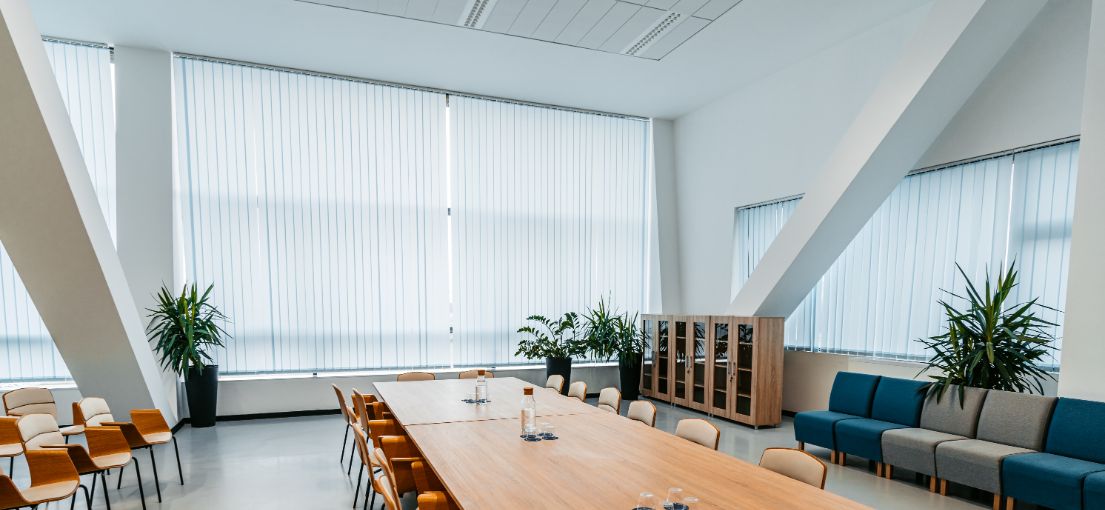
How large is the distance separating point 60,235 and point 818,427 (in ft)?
22.1

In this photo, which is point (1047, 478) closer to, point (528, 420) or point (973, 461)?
point (973, 461)

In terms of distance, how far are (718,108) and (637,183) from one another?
66.4 inches

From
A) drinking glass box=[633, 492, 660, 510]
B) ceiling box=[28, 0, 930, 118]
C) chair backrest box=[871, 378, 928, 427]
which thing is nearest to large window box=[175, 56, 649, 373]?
ceiling box=[28, 0, 930, 118]

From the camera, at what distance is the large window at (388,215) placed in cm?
706

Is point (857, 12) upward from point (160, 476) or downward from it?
upward

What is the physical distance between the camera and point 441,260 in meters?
8.01

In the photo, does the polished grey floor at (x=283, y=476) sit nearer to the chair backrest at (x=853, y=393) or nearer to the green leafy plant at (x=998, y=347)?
the chair backrest at (x=853, y=393)

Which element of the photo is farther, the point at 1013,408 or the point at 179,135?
the point at 179,135

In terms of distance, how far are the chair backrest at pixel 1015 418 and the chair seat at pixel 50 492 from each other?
6.17 meters

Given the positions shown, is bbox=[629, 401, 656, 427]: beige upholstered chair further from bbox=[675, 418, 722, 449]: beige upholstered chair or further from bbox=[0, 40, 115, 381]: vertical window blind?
bbox=[0, 40, 115, 381]: vertical window blind

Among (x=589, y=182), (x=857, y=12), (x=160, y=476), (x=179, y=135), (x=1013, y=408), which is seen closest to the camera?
(x=1013, y=408)

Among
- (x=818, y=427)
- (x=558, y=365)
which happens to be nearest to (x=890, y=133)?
(x=818, y=427)

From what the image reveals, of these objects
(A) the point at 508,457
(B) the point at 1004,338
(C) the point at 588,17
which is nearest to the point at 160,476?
(A) the point at 508,457

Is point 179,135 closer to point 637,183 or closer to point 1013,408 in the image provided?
point 637,183
